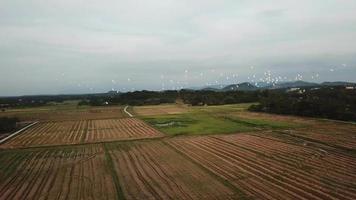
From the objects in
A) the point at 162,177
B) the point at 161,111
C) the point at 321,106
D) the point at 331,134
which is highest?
the point at 321,106

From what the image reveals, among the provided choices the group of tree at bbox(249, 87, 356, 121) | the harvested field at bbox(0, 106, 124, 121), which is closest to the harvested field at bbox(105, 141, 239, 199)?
the group of tree at bbox(249, 87, 356, 121)

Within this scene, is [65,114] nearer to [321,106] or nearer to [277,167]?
[321,106]

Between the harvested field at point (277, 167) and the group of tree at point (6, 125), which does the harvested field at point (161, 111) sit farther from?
the harvested field at point (277, 167)

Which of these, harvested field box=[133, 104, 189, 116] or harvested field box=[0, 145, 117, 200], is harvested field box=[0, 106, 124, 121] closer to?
harvested field box=[133, 104, 189, 116]

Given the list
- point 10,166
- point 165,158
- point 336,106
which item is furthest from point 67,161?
point 336,106

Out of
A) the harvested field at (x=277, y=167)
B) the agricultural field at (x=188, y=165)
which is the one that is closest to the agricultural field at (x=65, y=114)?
the agricultural field at (x=188, y=165)

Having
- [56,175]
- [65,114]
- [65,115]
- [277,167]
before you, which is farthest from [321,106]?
[65,114]
